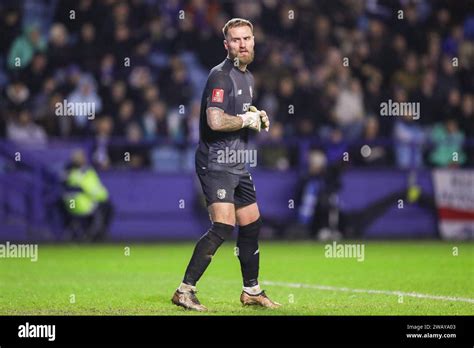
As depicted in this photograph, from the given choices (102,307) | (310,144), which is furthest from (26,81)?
(102,307)

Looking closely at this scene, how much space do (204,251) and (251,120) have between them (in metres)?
1.30

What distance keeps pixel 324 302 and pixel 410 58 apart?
13.5 meters

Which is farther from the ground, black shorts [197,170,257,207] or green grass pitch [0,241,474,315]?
black shorts [197,170,257,207]

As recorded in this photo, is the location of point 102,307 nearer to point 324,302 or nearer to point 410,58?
point 324,302

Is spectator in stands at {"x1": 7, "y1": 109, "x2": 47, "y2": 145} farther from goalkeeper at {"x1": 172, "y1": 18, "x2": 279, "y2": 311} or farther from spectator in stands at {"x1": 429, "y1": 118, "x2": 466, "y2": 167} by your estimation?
goalkeeper at {"x1": 172, "y1": 18, "x2": 279, "y2": 311}

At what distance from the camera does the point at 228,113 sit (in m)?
10.1

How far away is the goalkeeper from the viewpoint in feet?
Result: 32.5

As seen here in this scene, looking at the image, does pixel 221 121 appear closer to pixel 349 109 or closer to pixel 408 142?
pixel 408 142

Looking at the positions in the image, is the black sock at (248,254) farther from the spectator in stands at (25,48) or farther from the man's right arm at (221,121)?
→ the spectator in stands at (25,48)

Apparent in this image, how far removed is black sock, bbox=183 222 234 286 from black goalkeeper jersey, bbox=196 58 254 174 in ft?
1.86

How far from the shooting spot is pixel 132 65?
70.5ft
